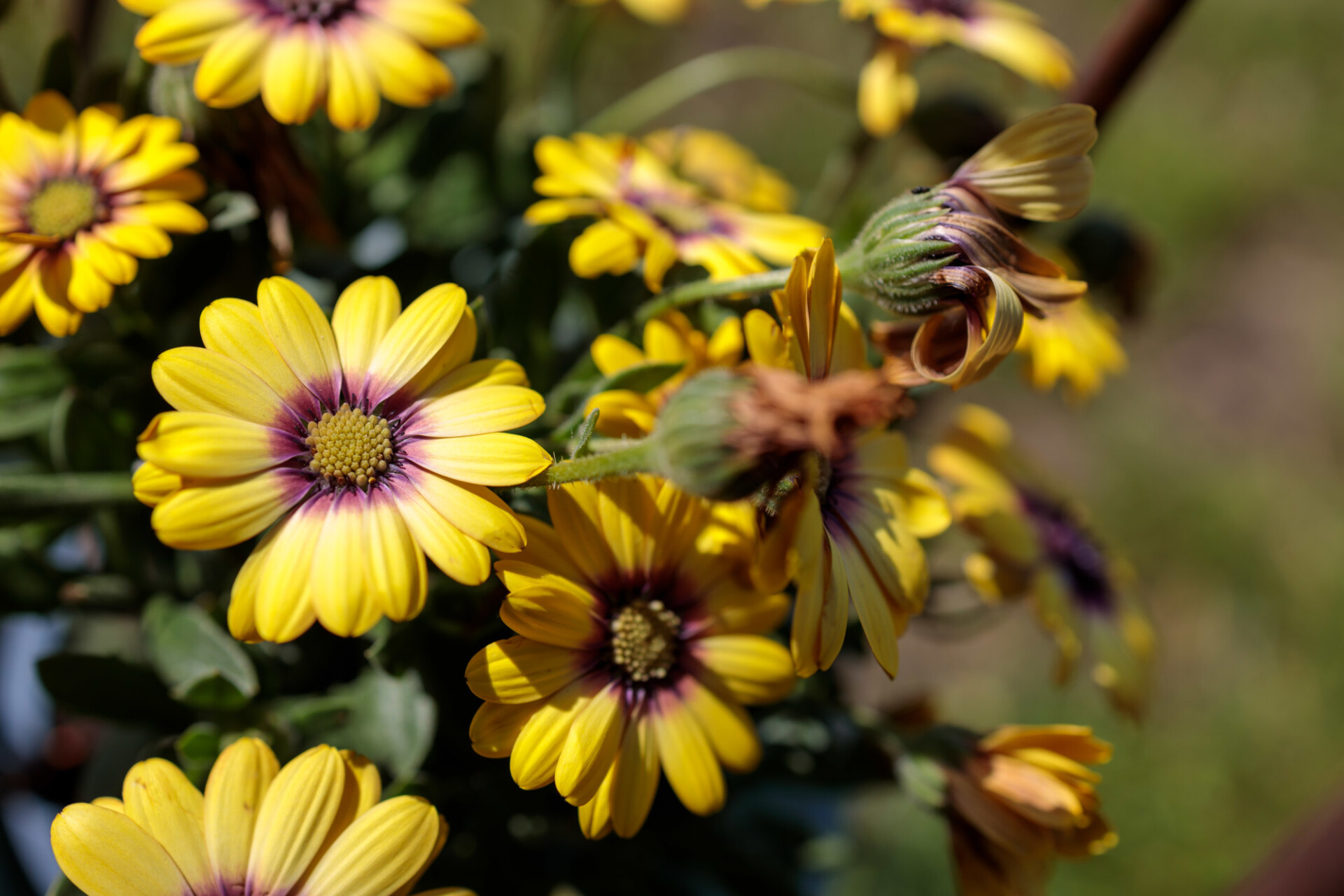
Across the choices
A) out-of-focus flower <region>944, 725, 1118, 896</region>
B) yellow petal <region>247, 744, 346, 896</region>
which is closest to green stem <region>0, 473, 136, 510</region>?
yellow petal <region>247, 744, 346, 896</region>

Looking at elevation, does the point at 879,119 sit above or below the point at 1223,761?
above

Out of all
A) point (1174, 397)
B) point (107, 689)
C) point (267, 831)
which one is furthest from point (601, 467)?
point (1174, 397)

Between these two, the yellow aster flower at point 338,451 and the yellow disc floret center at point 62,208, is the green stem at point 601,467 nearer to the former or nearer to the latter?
the yellow aster flower at point 338,451

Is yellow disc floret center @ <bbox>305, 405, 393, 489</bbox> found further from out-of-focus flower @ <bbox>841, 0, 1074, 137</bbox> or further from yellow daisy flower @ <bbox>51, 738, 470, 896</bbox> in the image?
out-of-focus flower @ <bbox>841, 0, 1074, 137</bbox>

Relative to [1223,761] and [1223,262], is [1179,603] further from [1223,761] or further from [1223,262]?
[1223,262]

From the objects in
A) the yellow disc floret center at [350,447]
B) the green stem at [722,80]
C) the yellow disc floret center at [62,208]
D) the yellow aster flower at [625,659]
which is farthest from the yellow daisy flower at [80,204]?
the green stem at [722,80]

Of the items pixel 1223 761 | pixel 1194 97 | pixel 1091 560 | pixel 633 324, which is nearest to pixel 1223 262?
pixel 1194 97

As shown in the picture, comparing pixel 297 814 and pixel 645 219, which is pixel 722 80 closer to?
pixel 645 219
